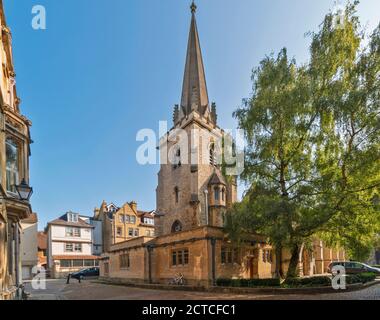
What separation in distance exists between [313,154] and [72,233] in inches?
1647

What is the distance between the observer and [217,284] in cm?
2028

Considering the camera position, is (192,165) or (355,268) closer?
(355,268)

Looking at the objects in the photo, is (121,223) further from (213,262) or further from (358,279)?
(358,279)

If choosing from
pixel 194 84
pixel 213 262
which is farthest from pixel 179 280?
pixel 194 84

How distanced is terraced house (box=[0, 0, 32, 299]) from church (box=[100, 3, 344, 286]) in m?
12.2

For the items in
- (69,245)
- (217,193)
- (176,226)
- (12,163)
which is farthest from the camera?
(69,245)

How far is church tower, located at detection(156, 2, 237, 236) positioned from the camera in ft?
96.0

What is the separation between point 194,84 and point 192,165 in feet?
A: 35.6

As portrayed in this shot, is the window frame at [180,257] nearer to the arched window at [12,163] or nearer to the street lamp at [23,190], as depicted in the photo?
the arched window at [12,163]

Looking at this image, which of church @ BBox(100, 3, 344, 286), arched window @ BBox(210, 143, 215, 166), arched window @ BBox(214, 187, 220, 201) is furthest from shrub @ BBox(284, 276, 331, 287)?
arched window @ BBox(210, 143, 215, 166)

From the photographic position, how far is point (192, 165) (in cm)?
3031

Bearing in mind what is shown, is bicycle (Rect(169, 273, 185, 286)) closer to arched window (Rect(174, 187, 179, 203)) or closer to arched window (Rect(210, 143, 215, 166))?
arched window (Rect(174, 187, 179, 203))
